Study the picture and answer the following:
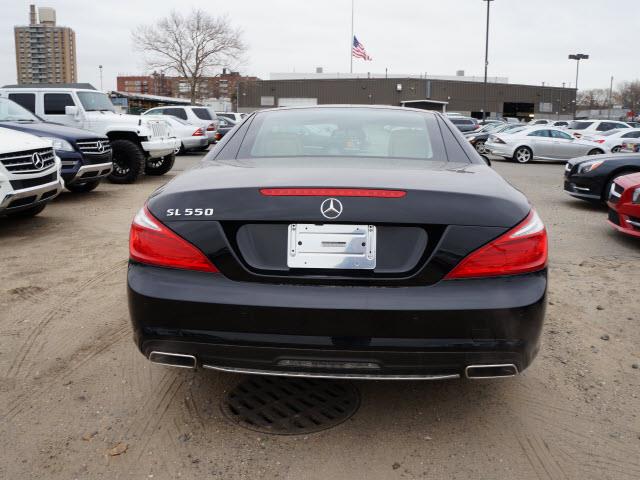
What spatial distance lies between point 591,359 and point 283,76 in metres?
94.1

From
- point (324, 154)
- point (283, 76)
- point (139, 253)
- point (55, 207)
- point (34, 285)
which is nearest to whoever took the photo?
point (139, 253)

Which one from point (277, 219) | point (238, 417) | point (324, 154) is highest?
point (324, 154)

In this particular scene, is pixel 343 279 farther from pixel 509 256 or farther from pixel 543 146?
pixel 543 146

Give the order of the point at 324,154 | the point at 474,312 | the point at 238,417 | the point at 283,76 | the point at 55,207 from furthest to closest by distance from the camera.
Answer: the point at 283,76 < the point at 55,207 < the point at 324,154 < the point at 238,417 < the point at 474,312

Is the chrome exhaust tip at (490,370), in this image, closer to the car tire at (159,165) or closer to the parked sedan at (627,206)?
the parked sedan at (627,206)

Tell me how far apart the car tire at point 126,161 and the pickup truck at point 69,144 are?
6.17 ft

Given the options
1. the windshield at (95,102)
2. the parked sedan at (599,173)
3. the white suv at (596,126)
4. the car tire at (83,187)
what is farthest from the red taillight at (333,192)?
the white suv at (596,126)

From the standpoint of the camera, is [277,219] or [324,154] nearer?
[277,219]

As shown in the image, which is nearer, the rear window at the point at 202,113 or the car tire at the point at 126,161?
the car tire at the point at 126,161

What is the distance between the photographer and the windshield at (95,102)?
12.6 m

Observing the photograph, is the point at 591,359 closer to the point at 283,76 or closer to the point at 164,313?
the point at 164,313

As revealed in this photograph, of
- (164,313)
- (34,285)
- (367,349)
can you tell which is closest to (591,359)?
(367,349)

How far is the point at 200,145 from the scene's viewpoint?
19.5m

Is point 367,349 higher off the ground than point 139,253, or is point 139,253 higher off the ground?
point 139,253
